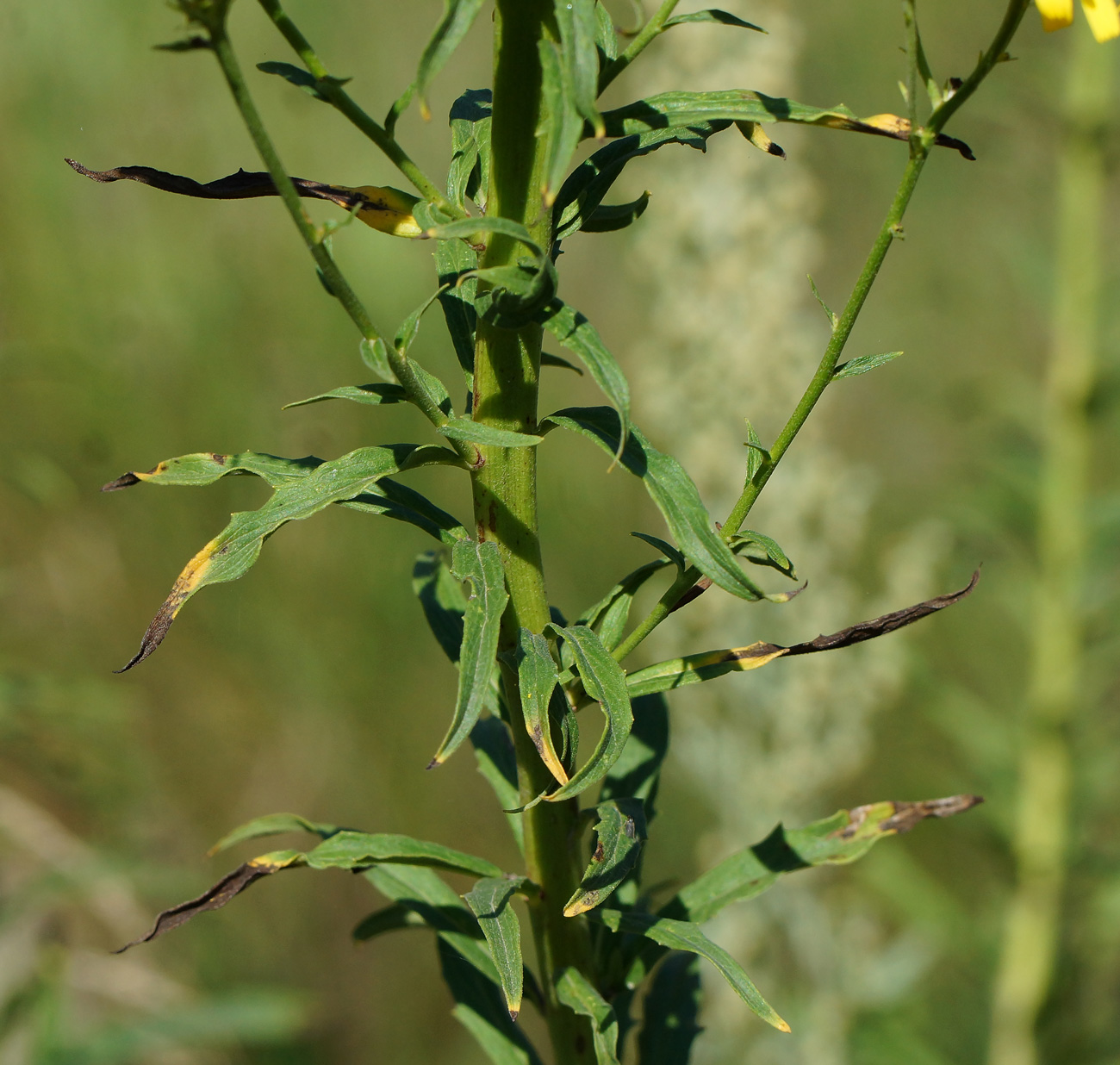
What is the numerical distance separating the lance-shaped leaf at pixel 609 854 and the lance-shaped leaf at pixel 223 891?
1.01 feet

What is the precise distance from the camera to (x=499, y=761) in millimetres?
1399

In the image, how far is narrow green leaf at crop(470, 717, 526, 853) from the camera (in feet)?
4.51

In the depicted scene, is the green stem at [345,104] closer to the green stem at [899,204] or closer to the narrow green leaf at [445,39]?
the narrow green leaf at [445,39]

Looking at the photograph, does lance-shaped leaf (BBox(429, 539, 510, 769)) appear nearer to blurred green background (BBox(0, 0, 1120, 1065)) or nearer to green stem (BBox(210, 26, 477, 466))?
green stem (BBox(210, 26, 477, 466))

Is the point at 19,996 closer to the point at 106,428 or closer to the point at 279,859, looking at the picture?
the point at 279,859

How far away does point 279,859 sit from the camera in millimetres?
1110

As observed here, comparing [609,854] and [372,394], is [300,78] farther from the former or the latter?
[609,854]

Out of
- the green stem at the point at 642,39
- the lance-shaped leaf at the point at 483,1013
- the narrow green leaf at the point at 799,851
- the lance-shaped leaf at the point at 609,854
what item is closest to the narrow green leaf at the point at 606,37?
the green stem at the point at 642,39

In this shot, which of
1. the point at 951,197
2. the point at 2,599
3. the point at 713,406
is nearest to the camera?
the point at 713,406

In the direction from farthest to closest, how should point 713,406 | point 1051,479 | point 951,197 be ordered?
1. point 951,197
2. point 713,406
3. point 1051,479

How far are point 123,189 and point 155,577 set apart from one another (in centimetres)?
187

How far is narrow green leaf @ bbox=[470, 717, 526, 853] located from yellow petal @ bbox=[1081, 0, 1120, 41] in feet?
3.23

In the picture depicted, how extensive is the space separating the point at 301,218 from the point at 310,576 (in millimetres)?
3862

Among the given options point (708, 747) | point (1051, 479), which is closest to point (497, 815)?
point (708, 747)
